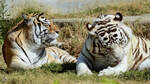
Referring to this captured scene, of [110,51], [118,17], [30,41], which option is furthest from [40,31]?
[110,51]

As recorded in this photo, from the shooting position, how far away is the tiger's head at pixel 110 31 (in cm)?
664

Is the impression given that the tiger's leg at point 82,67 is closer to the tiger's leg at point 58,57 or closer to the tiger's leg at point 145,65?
the tiger's leg at point 145,65

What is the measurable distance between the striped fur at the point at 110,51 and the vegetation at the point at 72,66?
0.21 metres

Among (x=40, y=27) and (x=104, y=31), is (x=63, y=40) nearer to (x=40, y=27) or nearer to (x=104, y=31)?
(x=40, y=27)

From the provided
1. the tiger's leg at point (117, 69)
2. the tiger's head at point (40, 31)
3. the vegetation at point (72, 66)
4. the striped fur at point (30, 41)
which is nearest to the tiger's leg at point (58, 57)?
the striped fur at point (30, 41)

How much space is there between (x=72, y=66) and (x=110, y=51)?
51.6 inches

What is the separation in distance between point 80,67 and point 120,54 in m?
0.64

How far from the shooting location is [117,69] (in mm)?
6656

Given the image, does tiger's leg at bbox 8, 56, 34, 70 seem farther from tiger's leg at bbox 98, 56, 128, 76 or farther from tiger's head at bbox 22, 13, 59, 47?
tiger's leg at bbox 98, 56, 128, 76

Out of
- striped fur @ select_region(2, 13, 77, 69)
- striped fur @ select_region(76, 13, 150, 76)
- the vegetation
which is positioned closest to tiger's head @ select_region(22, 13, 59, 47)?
striped fur @ select_region(2, 13, 77, 69)

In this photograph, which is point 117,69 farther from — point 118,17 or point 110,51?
point 118,17

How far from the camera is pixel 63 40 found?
444 inches

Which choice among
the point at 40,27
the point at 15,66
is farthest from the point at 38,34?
the point at 15,66

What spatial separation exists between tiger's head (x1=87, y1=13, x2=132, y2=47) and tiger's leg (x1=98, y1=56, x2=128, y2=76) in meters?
0.28
